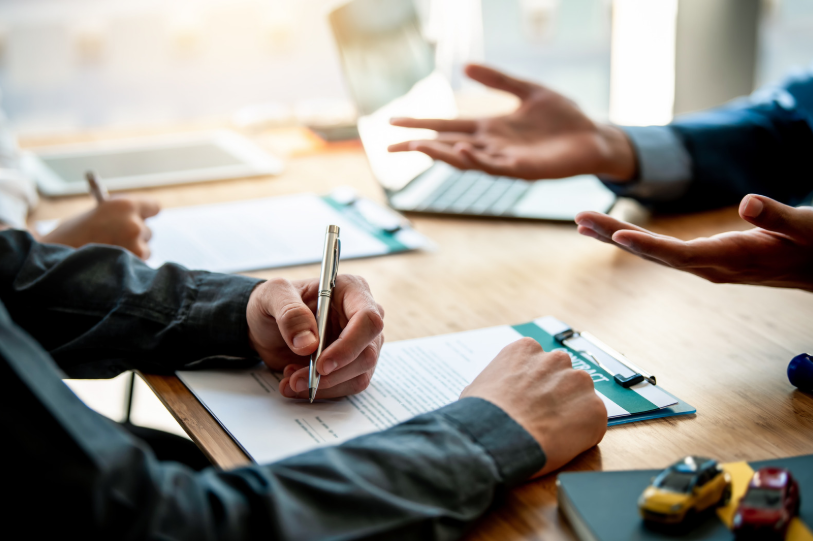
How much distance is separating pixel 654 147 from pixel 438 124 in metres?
0.32

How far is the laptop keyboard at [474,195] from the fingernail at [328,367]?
0.58m

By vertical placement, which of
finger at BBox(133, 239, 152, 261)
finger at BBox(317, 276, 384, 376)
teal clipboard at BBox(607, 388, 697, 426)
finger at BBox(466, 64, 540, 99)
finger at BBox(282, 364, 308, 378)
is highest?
finger at BBox(466, 64, 540, 99)

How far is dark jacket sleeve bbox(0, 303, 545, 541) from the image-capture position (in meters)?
0.36

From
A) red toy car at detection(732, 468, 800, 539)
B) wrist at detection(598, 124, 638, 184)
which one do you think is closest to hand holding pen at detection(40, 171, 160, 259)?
wrist at detection(598, 124, 638, 184)

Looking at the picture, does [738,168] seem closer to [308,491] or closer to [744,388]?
[744,388]

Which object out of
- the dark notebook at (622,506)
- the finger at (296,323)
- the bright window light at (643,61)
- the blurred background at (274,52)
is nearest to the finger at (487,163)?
the finger at (296,323)

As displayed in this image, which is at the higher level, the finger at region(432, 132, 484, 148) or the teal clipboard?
the finger at region(432, 132, 484, 148)

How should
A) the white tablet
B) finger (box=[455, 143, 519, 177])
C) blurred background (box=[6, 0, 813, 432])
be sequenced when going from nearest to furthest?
finger (box=[455, 143, 519, 177]), the white tablet, blurred background (box=[6, 0, 813, 432])

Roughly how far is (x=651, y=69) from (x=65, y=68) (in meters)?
2.02

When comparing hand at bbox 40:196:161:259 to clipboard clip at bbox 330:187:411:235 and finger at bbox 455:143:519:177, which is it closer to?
clipboard clip at bbox 330:187:411:235

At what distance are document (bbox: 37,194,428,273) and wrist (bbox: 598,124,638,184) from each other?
294 millimetres

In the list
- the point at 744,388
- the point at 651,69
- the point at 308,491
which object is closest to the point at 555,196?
the point at 744,388

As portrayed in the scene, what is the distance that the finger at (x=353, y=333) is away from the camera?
0.58m

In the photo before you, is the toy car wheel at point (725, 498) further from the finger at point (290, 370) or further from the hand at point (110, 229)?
the hand at point (110, 229)
